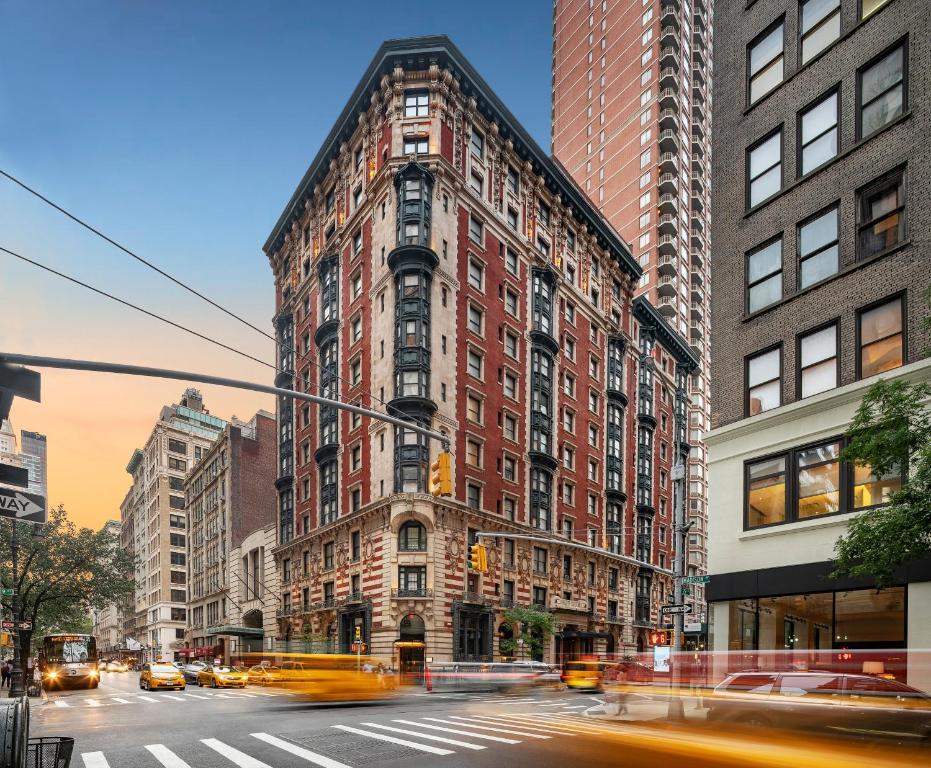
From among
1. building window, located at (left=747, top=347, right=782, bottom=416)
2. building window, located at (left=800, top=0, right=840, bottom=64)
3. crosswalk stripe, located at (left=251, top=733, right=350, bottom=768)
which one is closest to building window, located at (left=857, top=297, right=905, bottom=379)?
building window, located at (left=747, top=347, right=782, bottom=416)

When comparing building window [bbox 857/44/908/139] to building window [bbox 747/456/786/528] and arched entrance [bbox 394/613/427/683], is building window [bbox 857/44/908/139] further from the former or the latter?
arched entrance [bbox 394/613/427/683]

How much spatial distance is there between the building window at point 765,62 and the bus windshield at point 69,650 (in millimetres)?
46385

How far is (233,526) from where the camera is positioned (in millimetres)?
85562

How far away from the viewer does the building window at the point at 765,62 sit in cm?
2656

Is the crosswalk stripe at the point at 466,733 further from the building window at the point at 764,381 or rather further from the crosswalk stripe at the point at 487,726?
the building window at the point at 764,381

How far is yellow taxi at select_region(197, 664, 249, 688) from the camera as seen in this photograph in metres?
44.9

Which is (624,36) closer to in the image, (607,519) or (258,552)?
(607,519)

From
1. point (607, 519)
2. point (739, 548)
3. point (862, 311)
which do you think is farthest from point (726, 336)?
point (607, 519)

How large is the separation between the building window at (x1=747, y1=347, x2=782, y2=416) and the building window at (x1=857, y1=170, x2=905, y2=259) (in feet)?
13.2

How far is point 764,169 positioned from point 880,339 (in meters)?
7.76

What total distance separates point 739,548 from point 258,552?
59.6m

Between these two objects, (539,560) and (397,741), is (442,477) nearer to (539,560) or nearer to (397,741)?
(397,741)

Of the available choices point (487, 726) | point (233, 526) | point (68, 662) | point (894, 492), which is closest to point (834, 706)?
point (894, 492)

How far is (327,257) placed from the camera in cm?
6316
